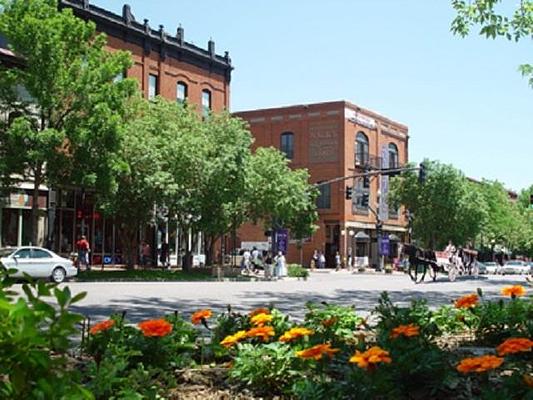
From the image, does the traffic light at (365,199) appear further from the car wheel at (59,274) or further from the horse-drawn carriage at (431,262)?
the car wheel at (59,274)

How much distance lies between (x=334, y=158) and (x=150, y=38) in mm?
23693

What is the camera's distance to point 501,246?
89.9 metres

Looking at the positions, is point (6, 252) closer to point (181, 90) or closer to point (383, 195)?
point (181, 90)

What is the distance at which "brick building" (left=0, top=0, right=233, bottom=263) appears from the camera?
34594 millimetres

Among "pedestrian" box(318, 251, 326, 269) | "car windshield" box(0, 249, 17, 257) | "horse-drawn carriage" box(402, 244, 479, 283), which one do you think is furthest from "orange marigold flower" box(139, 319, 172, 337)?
"pedestrian" box(318, 251, 326, 269)

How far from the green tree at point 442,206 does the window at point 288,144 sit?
1048 cm

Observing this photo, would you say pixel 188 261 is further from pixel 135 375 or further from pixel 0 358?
pixel 0 358

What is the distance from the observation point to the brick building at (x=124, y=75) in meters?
34.6

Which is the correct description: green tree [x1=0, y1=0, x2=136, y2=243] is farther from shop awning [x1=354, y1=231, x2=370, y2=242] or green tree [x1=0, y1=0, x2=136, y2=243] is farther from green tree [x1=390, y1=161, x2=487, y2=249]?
→ shop awning [x1=354, y1=231, x2=370, y2=242]

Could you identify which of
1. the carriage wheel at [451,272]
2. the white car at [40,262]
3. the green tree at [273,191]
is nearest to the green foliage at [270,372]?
the white car at [40,262]

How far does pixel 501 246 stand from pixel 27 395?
93456mm

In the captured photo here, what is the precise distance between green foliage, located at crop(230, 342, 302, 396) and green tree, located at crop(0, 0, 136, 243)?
76.0ft

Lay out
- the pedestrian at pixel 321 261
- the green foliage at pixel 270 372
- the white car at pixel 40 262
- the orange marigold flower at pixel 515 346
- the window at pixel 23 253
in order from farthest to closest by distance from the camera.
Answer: the pedestrian at pixel 321 261 < the window at pixel 23 253 < the white car at pixel 40 262 < the green foliage at pixel 270 372 < the orange marigold flower at pixel 515 346

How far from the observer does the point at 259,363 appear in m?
4.94
